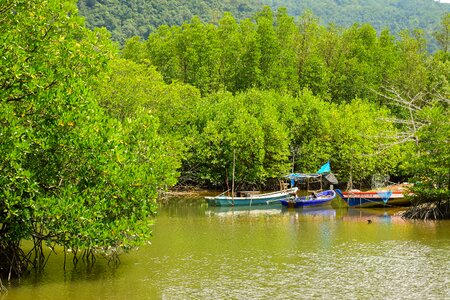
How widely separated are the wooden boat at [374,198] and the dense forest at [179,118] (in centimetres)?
232

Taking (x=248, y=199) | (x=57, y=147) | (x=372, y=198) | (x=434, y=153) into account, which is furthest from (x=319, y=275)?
(x=248, y=199)

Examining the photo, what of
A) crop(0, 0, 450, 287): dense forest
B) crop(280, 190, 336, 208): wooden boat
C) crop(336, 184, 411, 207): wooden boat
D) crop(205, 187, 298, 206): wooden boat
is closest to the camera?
crop(0, 0, 450, 287): dense forest

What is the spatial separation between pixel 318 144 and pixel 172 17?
53.7 meters

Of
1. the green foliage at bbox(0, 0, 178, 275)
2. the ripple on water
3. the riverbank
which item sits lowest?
the ripple on water

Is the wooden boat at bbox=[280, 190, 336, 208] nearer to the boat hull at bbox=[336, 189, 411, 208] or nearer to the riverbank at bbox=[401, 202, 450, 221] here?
the boat hull at bbox=[336, 189, 411, 208]

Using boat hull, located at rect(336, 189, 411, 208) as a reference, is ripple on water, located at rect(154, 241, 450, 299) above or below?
below

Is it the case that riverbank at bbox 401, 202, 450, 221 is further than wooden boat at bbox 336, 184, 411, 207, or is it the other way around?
wooden boat at bbox 336, 184, 411, 207

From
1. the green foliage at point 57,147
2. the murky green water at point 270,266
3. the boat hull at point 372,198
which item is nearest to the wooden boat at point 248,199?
the boat hull at point 372,198

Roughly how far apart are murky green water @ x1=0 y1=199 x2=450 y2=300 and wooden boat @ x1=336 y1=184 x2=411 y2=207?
22.2ft

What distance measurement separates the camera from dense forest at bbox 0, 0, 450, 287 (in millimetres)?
17344

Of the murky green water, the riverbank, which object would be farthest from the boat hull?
the murky green water

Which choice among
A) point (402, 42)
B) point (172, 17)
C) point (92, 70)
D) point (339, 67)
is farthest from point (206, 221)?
point (172, 17)

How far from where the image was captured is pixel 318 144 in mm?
51375

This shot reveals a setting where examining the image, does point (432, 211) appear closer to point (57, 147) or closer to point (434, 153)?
point (434, 153)
